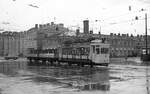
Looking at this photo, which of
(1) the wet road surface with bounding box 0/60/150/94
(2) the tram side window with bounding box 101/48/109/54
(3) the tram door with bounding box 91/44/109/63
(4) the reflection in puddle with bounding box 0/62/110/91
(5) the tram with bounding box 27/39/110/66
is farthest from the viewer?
(2) the tram side window with bounding box 101/48/109/54

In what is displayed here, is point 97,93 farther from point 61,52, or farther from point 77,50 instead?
point 61,52

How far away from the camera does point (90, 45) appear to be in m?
32.1

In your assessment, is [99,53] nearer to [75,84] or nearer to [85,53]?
[85,53]

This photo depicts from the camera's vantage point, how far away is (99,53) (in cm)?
3147

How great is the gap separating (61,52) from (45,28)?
71.6 metres

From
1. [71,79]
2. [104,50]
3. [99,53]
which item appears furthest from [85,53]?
[71,79]

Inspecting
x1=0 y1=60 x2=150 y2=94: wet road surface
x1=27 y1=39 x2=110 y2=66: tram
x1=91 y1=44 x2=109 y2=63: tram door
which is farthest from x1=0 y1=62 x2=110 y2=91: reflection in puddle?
x1=27 y1=39 x2=110 y2=66: tram

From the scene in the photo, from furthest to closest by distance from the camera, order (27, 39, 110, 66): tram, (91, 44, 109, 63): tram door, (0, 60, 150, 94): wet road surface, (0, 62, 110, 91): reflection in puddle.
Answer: (27, 39, 110, 66): tram < (91, 44, 109, 63): tram door < (0, 62, 110, 91): reflection in puddle < (0, 60, 150, 94): wet road surface

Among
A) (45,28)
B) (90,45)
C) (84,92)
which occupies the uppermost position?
(45,28)

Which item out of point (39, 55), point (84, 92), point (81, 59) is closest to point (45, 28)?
point (39, 55)

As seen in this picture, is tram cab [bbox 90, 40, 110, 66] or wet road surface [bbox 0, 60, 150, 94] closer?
wet road surface [bbox 0, 60, 150, 94]

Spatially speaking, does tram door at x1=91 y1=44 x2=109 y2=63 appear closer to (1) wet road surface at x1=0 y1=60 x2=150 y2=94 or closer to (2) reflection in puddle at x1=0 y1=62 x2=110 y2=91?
(2) reflection in puddle at x1=0 y1=62 x2=110 y2=91

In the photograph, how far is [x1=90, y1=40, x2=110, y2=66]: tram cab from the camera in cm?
3133

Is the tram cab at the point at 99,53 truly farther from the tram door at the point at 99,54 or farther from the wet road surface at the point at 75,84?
the wet road surface at the point at 75,84
